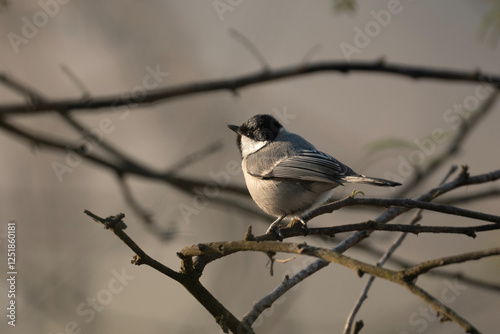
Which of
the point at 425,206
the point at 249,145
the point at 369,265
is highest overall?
the point at 249,145

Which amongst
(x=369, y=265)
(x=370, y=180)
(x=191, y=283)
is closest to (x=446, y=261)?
(x=369, y=265)

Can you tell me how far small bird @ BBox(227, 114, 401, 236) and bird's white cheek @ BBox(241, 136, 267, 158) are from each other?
5 cm

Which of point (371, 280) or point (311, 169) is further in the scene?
point (311, 169)

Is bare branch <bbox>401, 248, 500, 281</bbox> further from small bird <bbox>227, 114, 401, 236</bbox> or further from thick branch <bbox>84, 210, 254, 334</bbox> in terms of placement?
small bird <bbox>227, 114, 401, 236</bbox>

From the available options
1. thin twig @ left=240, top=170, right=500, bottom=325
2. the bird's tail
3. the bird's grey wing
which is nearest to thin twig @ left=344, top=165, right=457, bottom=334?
thin twig @ left=240, top=170, right=500, bottom=325

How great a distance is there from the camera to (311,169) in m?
2.71

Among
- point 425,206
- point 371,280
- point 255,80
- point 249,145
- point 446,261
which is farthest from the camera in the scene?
point 249,145

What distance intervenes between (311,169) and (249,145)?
80 centimetres

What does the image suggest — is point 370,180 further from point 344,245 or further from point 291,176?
point 291,176

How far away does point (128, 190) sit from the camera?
121 inches

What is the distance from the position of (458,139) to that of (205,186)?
1596 mm

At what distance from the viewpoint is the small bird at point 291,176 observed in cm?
266

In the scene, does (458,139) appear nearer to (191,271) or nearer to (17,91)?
(191,271)

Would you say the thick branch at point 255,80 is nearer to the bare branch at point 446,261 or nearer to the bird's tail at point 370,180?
the bird's tail at point 370,180
